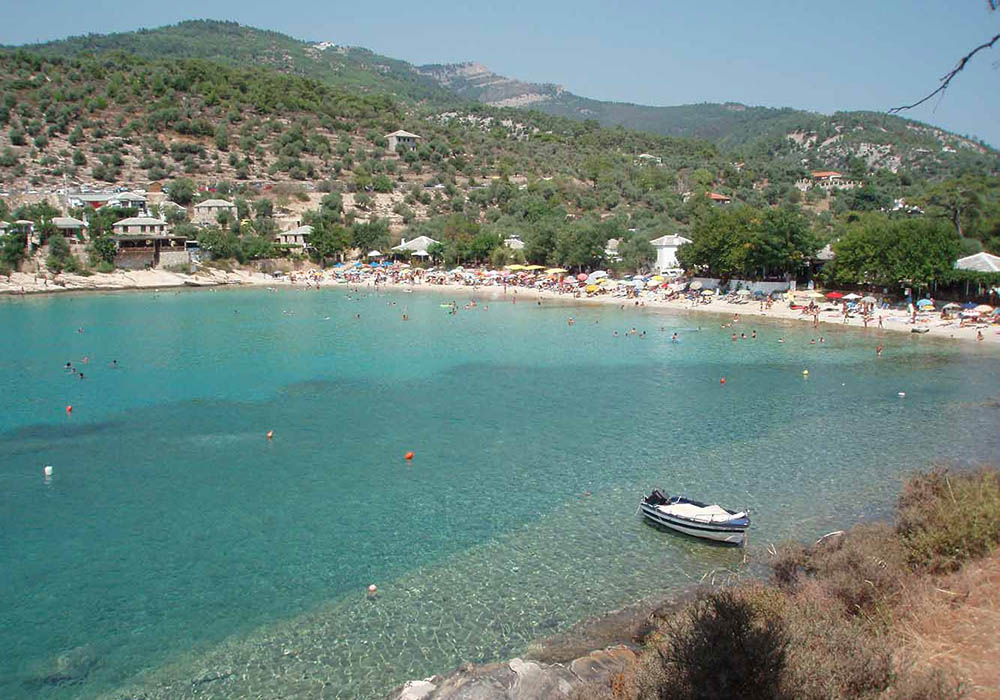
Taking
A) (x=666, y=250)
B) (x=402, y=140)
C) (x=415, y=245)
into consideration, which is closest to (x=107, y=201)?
(x=415, y=245)

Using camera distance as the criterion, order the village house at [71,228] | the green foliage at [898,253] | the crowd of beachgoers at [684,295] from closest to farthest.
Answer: the crowd of beachgoers at [684,295], the green foliage at [898,253], the village house at [71,228]

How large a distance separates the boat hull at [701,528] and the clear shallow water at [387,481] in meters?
0.32

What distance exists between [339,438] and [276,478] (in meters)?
3.41

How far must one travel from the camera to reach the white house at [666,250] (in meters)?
57.4

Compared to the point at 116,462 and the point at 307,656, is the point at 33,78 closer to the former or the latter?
the point at 116,462

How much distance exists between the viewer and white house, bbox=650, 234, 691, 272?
A: 188 feet

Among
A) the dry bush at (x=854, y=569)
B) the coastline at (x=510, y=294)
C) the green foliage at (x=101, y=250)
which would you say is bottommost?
the dry bush at (x=854, y=569)

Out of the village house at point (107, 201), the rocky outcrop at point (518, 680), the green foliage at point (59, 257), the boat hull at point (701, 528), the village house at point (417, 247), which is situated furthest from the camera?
the village house at point (417, 247)

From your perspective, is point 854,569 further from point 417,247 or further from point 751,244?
point 417,247

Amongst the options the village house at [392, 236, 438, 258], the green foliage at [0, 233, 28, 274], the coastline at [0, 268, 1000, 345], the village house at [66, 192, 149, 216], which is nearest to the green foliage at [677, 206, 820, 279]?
the coastline at [0, 268, 1000, 345]

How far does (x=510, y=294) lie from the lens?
5594 cm

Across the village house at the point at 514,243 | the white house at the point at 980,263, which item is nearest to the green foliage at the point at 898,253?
the white house at the point at 980,263

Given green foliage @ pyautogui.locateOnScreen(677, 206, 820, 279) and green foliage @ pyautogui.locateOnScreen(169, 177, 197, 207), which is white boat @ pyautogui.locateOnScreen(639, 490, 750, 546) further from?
green foliage @ pyautogui.locateOnScreen(169, 177, 197, 207)

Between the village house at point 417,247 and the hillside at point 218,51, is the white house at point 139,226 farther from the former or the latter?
the hillside at point 218,51
